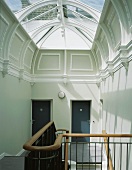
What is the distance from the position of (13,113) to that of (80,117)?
11.0ft

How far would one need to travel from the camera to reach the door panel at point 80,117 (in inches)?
365

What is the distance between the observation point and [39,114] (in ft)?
30.5

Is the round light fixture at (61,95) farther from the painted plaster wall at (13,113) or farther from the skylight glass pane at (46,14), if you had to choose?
the skylight glass pane at (46,14)

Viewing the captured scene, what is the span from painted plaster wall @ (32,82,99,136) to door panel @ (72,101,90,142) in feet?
0.82

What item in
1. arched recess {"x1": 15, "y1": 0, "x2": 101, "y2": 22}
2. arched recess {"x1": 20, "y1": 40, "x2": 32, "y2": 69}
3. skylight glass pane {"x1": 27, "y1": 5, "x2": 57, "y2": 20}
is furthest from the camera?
arched recess {"x1": 20, "y1": 40, "x2": 32, "y2": 69}

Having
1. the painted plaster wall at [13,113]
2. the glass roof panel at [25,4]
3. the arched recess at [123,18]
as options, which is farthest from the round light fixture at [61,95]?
the arched recess at [123,18]

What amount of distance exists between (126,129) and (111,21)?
2365 mm

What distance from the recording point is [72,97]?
361 inches

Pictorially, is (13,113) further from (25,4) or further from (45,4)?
(45,4)

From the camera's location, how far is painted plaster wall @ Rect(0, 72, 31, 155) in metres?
5.88

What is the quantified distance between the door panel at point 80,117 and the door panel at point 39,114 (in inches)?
41.5

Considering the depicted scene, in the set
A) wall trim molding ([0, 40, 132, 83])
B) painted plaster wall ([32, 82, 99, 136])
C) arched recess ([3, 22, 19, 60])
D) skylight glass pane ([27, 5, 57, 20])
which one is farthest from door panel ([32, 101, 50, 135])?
arched recess ([3, 22, 19, 60])

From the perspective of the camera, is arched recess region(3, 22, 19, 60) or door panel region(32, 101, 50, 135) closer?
arched recess region(3, 22, 19, 60)

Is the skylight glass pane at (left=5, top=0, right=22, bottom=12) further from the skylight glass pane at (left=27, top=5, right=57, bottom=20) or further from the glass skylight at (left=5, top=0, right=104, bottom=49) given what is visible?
the skylight glass pane at (left=27, top=5, right=57, bottom=20)
